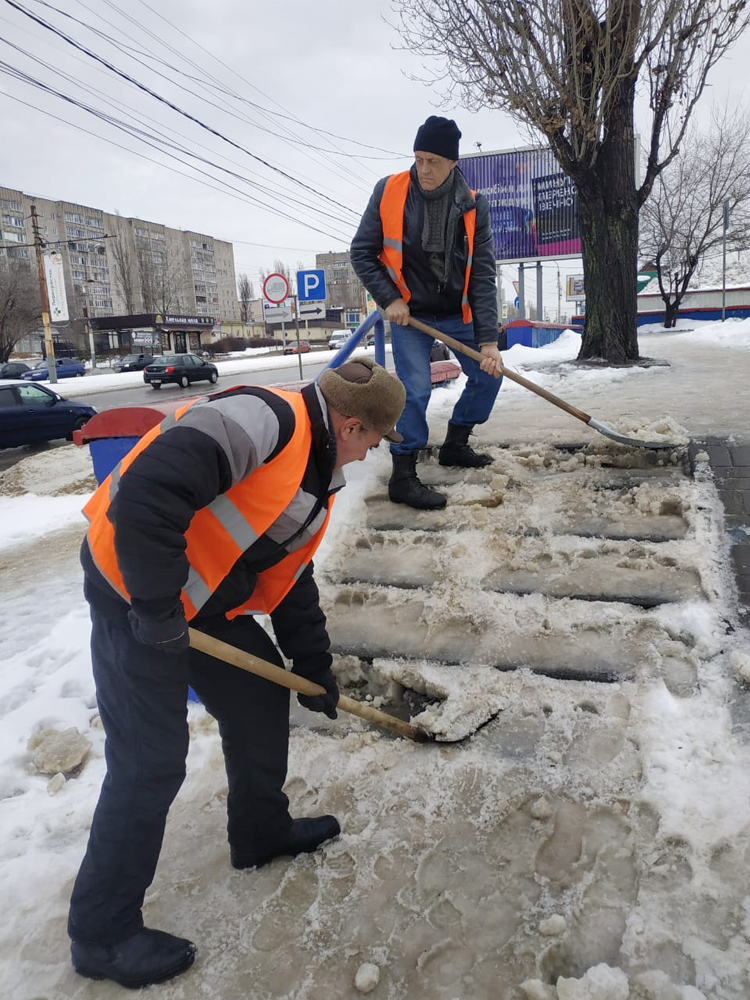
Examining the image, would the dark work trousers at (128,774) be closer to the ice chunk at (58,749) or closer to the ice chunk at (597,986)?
the ice chunk at (58,749)

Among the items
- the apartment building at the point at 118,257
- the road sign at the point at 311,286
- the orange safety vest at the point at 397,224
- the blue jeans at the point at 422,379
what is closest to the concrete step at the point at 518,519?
the blue jeans at the point at 422,379

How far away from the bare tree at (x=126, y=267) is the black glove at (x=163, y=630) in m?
47.3

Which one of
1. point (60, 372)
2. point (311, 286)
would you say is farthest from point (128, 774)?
point (60, 372)

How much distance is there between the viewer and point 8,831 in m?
2.12

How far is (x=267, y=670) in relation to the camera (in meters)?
1.79

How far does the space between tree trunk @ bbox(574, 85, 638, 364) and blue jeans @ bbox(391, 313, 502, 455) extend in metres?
4.91

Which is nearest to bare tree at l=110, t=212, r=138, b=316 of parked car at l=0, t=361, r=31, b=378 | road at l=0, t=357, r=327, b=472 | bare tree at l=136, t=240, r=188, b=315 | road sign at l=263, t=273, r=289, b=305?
bare tree at l=136, t=240, r=188, b=315

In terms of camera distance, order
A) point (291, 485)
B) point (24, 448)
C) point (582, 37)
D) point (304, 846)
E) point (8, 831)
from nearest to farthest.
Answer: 1. point (291, 485)
2. point (304, 846)
3. point (8, 831)
4. point (582, 37)
5. point (24, 448)

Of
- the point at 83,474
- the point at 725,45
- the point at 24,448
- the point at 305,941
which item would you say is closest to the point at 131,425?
the point at 305,941

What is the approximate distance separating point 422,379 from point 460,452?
530 millimetres

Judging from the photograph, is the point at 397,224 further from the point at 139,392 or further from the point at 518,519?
the point at 139,392

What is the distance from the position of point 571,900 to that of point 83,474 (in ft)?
22.5

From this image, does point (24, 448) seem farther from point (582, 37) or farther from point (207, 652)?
point (207, 652)

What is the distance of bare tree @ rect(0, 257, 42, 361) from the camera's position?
38.6m
